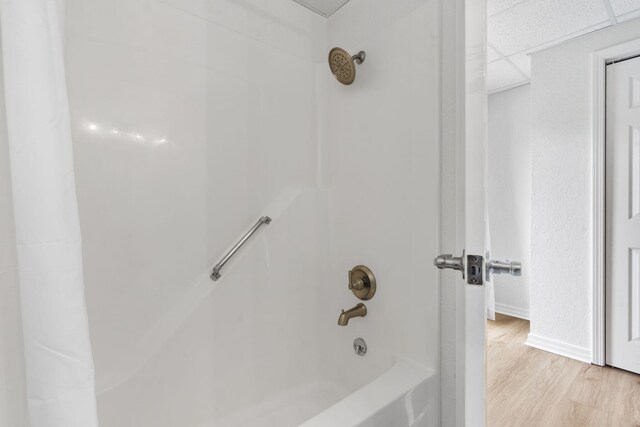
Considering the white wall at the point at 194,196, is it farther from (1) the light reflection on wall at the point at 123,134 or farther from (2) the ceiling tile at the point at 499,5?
(2) the ceiling tile at the point at 499,5

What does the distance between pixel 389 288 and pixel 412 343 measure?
0.19 m

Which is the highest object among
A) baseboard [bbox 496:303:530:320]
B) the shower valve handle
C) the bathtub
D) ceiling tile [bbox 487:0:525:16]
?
ceiling tile [bbox 487:0:525:16]

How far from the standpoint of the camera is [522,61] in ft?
7.47

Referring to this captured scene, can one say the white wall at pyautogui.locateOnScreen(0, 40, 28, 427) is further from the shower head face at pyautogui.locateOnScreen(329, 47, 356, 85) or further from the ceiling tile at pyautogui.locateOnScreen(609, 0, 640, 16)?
the ceiling tile at pyautogui.locateOnScreen(609, 0, 640, 16)

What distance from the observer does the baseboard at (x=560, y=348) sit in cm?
195

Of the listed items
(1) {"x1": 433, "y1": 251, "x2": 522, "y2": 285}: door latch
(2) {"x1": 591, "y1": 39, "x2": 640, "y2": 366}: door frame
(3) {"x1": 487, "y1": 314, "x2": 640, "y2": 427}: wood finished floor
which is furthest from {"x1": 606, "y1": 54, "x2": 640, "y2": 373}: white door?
(1) {"x1": 433, "y1": 251, "x2": 522, "y2": 285}: door latch

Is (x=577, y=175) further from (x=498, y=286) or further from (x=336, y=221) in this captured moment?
(x=336, y=221)

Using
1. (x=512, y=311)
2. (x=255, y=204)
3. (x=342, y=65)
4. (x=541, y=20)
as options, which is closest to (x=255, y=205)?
(x=255, y=204)

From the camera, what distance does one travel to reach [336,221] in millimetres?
1348

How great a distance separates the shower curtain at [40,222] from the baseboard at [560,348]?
249 centimetres

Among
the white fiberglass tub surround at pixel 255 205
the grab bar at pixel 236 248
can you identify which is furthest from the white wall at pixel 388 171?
the grab bar at pixel 236 248

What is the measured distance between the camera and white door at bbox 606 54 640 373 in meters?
1.78

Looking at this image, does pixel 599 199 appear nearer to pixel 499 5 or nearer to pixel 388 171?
pixel 499 5

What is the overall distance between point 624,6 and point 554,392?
202 cm
